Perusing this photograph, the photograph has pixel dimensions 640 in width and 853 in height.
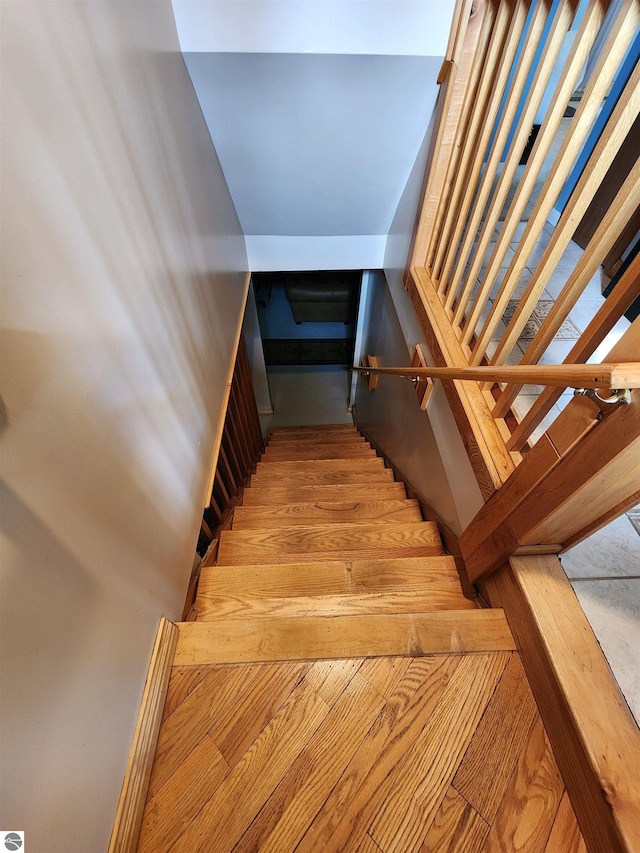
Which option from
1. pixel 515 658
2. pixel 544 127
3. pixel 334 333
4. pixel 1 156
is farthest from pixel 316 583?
pixel 334 333

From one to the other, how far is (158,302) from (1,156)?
2.05 feet

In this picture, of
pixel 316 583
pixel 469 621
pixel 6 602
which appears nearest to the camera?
pixel 6 602

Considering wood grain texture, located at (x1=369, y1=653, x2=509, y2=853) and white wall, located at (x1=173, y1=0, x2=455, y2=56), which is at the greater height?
white wall, located at (x1=173, y1=0, x2=455, y2=56)

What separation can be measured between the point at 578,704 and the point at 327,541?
42.5 inches

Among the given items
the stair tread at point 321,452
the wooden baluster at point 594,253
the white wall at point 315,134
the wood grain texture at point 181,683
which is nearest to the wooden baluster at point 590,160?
the wooden baluster at point 594,253

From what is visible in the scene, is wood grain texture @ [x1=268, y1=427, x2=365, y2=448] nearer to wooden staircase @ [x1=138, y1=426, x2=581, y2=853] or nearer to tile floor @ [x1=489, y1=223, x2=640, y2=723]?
wooden staircase @ [x1=138, y1=426, x2=581, y2=853]

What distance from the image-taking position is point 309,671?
44.9 inches

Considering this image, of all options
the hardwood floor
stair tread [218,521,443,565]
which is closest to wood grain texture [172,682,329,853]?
the hardwood floor

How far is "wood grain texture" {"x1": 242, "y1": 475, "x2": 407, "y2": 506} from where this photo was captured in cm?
242

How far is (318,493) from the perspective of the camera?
244 centimetres

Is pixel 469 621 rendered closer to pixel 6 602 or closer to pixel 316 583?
pixel 316 583

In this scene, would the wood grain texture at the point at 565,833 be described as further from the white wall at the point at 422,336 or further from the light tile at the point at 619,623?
the white wall at the point at 422,336

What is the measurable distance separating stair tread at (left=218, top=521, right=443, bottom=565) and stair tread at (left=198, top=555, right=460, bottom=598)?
0.20m

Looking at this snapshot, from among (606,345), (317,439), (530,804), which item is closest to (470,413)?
(606,345)
